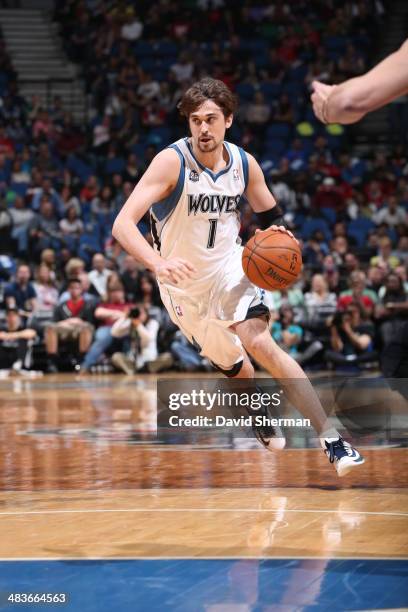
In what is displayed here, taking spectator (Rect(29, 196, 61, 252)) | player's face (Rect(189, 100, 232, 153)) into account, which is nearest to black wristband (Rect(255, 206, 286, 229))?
player's face (Rect(189, 100, 232, 153))

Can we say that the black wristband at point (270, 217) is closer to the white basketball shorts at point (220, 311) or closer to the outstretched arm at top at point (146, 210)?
the white basketball shorts at point (220, 311)

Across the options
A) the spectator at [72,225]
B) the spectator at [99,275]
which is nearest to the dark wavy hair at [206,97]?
the spectator at [99,275]

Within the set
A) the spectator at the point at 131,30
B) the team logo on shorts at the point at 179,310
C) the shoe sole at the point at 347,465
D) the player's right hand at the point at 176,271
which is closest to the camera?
the player's right hand at the point at 176,271

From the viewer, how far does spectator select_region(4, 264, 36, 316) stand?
53.2 ft

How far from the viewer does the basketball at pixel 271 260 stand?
234 inches

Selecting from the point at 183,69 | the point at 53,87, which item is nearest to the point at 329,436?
the point at 183,69

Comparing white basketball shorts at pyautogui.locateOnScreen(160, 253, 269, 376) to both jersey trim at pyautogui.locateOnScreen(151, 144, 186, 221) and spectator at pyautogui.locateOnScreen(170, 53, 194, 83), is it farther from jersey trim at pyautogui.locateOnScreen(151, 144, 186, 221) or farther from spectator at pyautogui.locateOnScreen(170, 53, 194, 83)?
spectator at pyautogui.locateOnScreen(170, 53, 194, 83)

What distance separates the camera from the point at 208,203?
6.23 metres

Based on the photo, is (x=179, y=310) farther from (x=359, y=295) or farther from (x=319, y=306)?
(x=319, y=306)

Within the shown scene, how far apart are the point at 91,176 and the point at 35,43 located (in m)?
6.32

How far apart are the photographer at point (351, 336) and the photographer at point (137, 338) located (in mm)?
2479

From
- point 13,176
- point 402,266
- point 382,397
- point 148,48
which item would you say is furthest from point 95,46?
point 382,397

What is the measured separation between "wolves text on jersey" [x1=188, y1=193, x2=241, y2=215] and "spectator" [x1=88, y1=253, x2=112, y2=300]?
1035 centimetres

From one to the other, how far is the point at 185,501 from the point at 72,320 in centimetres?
1053
